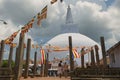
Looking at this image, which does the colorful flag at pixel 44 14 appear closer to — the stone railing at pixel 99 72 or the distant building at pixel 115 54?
the stone railing at pixel 99 72

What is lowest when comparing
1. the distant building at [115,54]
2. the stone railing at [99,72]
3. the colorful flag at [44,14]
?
the stone railing at [99,72]

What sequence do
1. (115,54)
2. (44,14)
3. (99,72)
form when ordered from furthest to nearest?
1. (115,54)
2. (44,14)
3. (99,72)

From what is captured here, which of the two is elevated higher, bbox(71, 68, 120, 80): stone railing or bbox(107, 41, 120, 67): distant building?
bbox(107, 41, 120, 67): distant building

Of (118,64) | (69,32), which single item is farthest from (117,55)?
(69,32)

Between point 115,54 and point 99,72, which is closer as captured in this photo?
point 99,72

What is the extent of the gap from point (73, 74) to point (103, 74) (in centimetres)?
267

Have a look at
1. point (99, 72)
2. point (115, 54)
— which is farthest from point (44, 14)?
point (115, 54)

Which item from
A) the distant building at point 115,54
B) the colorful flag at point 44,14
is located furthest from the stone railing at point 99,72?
the colorful flag at point 44,14

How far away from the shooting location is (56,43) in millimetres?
73312

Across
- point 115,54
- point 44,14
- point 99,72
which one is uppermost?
point 44,14

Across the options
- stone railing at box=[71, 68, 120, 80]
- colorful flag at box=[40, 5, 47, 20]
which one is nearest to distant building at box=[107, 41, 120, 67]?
stone railing at box=[71, 68, 120, 80]

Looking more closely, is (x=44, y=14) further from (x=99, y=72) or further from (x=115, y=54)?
(x=115, y=54)

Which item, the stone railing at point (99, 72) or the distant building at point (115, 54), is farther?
the distant building at point (115, 54)

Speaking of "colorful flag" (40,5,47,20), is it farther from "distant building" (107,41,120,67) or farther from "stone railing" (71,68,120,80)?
"distant building" (107,41,120,67)
